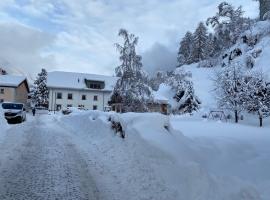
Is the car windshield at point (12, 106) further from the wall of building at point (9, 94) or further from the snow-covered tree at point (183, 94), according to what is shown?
the wall of building at point (9, 94)

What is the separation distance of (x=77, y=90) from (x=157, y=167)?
71269mm

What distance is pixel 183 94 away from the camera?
2308 inches

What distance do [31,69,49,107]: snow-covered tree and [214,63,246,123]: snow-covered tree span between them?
62.7 metres

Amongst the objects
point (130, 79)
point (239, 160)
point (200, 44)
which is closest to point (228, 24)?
point (200, 44)

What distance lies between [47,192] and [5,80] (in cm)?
7981

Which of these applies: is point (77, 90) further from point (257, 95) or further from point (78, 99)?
point (257, 95)

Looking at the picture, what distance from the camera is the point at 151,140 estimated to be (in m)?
11.7

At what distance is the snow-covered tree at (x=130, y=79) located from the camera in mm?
33188

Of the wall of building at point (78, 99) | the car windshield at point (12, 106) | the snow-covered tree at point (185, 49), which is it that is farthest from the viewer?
the snow-covered tree at point (185, 49)

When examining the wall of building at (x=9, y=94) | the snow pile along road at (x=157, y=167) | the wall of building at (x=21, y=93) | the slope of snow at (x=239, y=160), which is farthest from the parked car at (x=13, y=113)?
the wall of building at (x=21, y=93)

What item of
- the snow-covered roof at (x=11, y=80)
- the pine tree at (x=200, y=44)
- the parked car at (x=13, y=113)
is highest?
the pine tree at (x=200, y=44)

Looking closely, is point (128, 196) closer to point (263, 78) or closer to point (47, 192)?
point (47, 192)

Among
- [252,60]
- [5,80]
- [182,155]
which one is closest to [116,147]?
[182,155]

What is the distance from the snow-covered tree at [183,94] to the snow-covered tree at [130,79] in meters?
22.0
